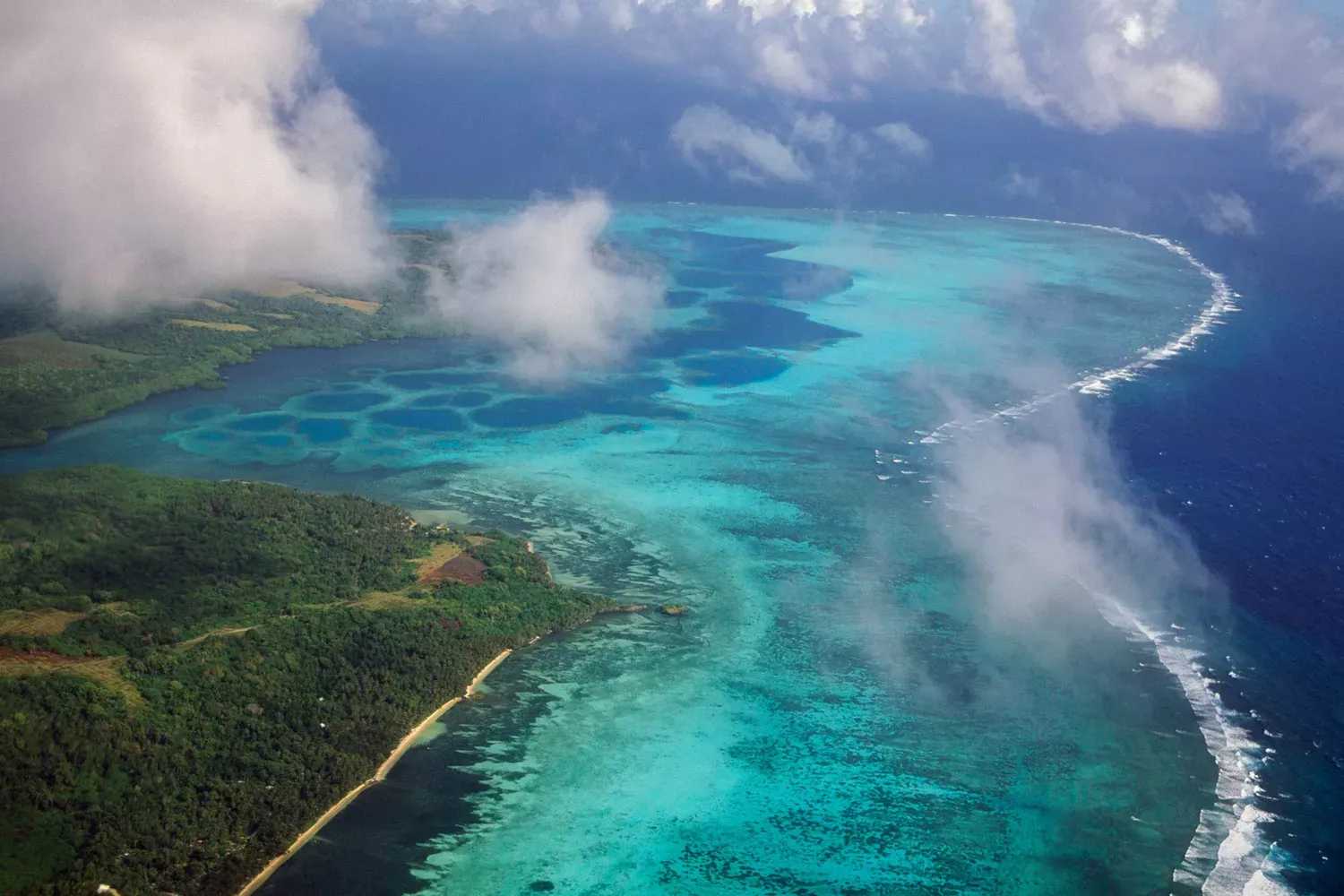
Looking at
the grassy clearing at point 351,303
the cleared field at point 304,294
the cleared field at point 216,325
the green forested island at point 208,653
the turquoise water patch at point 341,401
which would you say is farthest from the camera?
the cleared field at point 304,294

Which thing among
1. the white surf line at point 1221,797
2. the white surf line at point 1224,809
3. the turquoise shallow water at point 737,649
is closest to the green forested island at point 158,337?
the turquoise shallow water at point 737,649

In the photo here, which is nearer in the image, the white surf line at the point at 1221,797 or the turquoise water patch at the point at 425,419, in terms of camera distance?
the white surf line at the point at 1221,797

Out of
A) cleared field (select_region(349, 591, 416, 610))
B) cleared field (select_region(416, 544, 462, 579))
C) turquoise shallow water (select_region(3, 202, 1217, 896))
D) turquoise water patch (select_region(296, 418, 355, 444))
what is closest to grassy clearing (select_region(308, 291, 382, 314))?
turquoise shallow water (select_region(3, 202, 1217, 896))

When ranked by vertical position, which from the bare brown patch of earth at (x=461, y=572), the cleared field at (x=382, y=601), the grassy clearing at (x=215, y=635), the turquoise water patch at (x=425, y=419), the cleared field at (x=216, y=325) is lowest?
the grassy clearing at (x=215, y=635)

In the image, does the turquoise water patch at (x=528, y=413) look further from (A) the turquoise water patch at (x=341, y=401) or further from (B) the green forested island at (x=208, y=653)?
(B) the green forested island at (x=208, y=653)

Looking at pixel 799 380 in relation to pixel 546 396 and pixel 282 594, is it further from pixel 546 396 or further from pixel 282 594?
pixel 282 594

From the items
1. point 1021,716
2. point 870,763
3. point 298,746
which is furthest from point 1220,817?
point 298,746

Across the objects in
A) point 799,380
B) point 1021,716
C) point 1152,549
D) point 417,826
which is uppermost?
point 799,380

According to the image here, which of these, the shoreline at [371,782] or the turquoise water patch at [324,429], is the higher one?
the turquoise water patch at [324,429]
